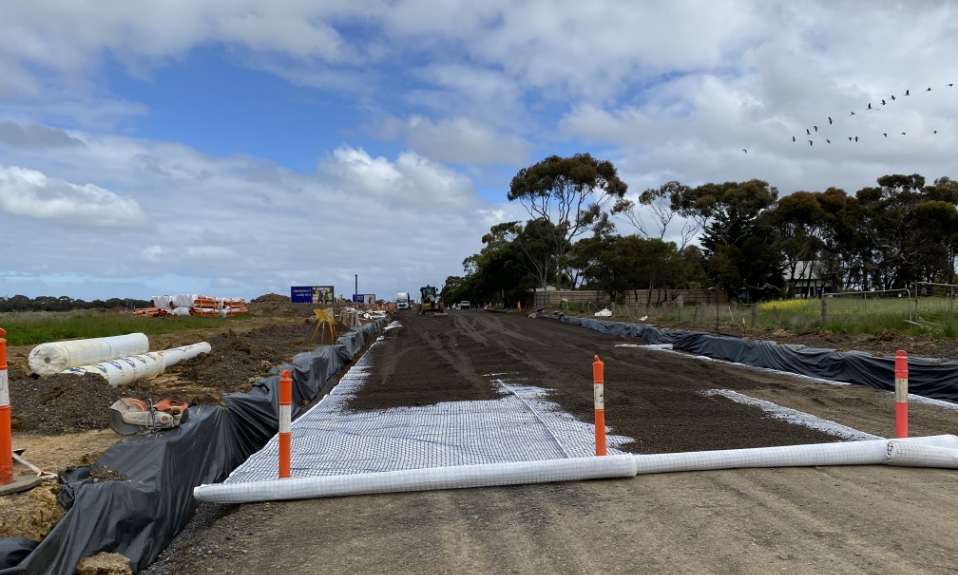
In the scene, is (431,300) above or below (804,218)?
below

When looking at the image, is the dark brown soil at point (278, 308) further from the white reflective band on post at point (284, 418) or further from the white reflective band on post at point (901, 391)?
the white reflective band on post at point (901, 391)

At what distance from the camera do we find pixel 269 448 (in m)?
8.07

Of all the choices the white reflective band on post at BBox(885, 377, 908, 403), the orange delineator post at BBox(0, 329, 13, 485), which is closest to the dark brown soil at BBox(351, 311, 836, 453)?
the white reflective band on post at BBox(885, 377, 908, 403)

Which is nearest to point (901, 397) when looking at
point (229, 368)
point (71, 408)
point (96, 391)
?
point (71, 408)

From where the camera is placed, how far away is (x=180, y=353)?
14102mm

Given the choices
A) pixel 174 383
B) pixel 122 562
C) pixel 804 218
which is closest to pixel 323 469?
pixel 122 562

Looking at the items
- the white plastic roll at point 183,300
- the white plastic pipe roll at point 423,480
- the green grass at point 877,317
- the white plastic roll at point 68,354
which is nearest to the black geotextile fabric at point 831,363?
the green grass at point 877,317

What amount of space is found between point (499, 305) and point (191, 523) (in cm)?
9948

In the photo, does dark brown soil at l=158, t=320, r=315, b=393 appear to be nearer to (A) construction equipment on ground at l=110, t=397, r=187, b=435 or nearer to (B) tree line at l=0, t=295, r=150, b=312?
(A) construction equipment on ground at l=110, t=397, r=187, b=435

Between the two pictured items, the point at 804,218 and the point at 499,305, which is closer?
the point at 804,218

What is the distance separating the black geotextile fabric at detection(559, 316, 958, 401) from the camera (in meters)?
11.9

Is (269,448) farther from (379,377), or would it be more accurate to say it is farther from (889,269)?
(889,269)

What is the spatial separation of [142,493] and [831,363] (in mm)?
13809

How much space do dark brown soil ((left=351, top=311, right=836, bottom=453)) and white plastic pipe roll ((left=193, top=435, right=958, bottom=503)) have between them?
1096mm
